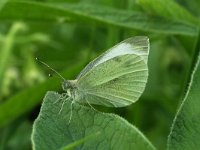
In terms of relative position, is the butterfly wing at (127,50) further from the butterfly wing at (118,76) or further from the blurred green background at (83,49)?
the blurred green background at (83,49)

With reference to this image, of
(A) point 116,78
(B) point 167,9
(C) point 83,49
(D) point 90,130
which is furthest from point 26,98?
(C) point 83,49

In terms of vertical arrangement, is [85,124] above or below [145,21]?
above

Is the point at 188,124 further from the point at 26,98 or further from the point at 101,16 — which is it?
the point at 26,98

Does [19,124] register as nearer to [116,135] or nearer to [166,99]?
[166,99]

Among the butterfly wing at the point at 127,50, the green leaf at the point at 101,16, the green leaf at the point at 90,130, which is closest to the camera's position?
the green leaf at the point at 90,130

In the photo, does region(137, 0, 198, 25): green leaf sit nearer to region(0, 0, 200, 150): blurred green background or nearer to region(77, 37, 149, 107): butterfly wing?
region(0, 0, 200, 150): blurred green background

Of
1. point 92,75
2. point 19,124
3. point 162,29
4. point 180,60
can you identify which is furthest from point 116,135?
point 180,60

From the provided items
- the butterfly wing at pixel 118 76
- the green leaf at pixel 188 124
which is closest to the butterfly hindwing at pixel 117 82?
the butterfly wing at pixel 118 76

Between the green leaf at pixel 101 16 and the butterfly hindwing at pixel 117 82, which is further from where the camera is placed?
the green leaf at pixel 101 16

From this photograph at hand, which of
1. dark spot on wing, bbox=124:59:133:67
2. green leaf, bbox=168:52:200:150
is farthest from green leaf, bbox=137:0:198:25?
green leaf, bbox=168:52:200:150
